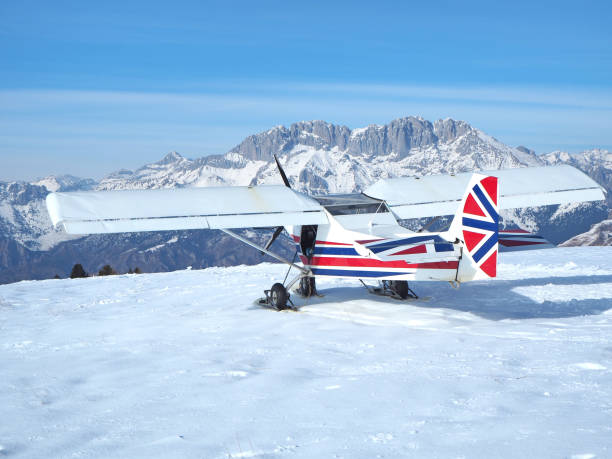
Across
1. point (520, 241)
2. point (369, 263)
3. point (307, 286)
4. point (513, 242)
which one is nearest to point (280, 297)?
point (307, 286)

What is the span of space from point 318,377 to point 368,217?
20.6 feet

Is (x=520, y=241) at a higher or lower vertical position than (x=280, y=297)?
higher

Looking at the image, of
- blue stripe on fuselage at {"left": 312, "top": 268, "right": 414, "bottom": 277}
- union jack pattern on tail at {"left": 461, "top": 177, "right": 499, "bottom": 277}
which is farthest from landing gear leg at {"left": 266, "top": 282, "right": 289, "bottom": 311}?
union jack pattern on tail at {"left": 461, "top": 177, "right": 499, "bottom": 277}

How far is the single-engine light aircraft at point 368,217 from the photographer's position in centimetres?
1041

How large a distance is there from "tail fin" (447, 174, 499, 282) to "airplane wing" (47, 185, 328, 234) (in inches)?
125

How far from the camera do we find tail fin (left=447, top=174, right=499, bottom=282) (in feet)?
33.6

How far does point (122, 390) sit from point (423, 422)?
3.50 meters

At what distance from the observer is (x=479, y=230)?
10.4 metres

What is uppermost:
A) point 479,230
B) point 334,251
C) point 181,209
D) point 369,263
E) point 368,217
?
point 181,209

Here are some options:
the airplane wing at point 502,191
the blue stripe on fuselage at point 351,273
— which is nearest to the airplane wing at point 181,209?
the blue stripe on fuselage at point 351,273

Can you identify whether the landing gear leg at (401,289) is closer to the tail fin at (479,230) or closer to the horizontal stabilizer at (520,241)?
the horizontal stabilizer at (520,241)

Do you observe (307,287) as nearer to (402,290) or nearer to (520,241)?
(402,290)

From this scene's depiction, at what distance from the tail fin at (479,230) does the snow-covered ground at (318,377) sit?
3.28ft

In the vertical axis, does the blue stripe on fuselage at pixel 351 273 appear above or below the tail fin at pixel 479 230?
below
